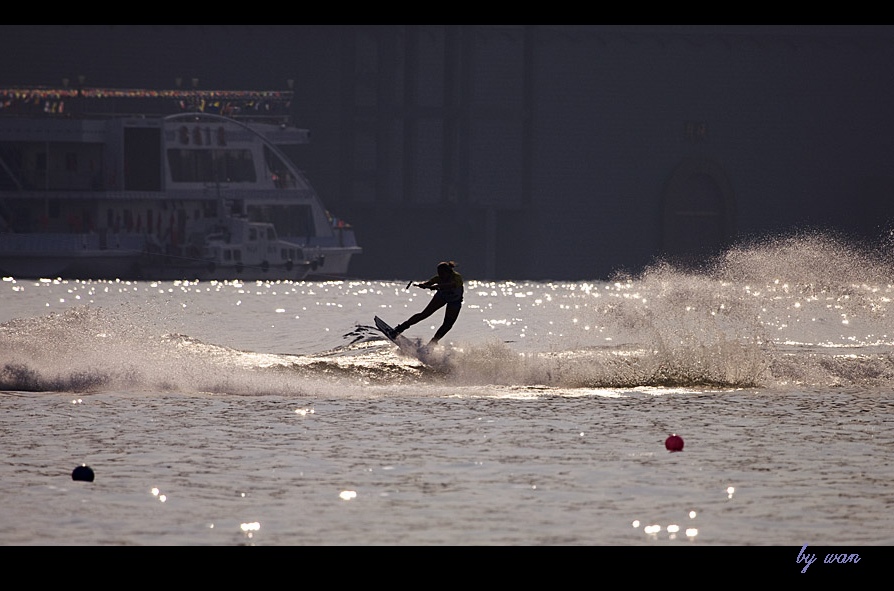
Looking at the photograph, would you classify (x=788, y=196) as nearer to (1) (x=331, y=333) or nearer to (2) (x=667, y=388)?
(1) (x=331, y=333)

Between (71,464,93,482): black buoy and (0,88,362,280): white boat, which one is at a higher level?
(0,88,362,280): white boat

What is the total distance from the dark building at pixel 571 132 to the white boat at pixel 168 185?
154cm

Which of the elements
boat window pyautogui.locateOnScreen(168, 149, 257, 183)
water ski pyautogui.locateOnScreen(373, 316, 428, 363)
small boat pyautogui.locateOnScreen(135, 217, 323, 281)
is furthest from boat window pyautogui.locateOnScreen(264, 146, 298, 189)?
water ski pyautogui.locateOnScreen(373, 316, 428, 363)

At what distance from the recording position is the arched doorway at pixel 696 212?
81.9m

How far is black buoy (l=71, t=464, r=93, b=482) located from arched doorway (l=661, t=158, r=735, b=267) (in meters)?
68.7

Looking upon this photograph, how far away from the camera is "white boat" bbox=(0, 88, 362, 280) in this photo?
77250 mm

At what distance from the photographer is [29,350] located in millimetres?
25703

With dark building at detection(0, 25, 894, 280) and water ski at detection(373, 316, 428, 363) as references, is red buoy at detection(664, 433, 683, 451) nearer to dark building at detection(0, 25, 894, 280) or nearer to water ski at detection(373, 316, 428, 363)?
water ski at detection(373, 316, 428, 363)

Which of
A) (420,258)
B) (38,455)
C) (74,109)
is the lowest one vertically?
(38,455)

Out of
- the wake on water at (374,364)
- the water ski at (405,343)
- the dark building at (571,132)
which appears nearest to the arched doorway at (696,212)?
the dark building at (571,132)

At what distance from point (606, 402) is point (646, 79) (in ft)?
202

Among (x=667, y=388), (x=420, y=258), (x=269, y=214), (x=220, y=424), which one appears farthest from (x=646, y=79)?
(x=220, y=424)

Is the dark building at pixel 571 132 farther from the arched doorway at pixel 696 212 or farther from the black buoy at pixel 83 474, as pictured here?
the black buoy at pixel 83 474

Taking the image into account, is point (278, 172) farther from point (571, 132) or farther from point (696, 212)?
point (696, 212)
